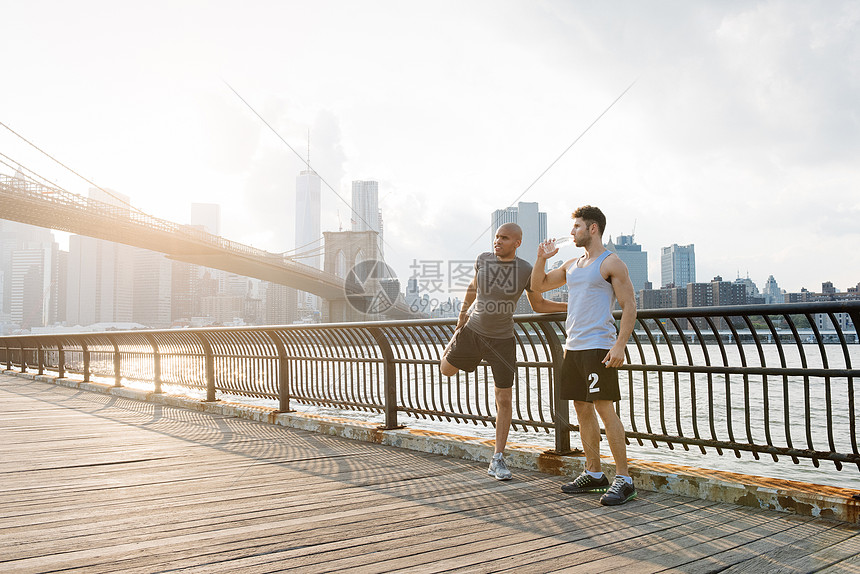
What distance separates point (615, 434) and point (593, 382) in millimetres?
339

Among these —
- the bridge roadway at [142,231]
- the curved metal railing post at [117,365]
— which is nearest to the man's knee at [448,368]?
the curved metal railing post at [117,365]

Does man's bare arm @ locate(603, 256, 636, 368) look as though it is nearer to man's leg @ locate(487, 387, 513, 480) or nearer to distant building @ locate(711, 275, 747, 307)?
man's leg @ locate(487, 387, 513, 480)

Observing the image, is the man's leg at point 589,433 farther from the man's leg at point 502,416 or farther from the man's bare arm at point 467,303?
the man's bare arm at point 467,303

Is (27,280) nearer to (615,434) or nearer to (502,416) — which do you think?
(502,416)

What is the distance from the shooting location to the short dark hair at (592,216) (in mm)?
3955

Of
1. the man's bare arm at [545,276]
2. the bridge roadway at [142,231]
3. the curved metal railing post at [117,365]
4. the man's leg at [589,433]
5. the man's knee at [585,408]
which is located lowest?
the curved metal railing post at [117,365]

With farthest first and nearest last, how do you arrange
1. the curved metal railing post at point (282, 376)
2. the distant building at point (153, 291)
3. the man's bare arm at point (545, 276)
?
the distant building at point (153, 291) → the curved metal railing post at point (282, 376) → the man's bare arm at point (545, 276)

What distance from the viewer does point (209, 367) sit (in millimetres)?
8711

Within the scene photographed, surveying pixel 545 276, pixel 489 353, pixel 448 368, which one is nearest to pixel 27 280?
pixel 448 368

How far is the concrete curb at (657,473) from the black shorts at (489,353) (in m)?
0.65

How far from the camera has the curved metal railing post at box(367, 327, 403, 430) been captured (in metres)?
5.91

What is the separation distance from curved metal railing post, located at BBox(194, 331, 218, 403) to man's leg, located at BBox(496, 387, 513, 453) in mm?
5323

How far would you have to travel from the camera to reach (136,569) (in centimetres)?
268

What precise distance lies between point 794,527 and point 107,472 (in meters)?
4.56
